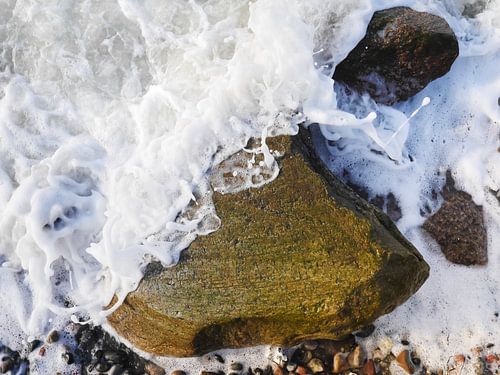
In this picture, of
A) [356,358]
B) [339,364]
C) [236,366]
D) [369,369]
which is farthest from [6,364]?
[369,369]

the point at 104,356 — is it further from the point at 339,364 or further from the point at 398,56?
the point at 398,56

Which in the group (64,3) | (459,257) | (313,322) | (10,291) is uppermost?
(64,3)

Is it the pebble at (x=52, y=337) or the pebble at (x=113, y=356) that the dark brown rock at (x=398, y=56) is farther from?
the pebble at (x=52, y=337)

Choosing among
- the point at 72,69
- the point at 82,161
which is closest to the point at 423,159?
the point at 82,161

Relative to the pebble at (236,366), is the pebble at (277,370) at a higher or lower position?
lower

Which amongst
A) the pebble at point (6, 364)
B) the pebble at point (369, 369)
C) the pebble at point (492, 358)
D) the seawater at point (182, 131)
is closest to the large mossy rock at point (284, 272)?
the seawater at point (182, 131)

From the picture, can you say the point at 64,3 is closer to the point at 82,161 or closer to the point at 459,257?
the point at 82,161
